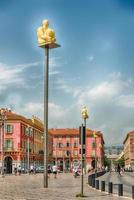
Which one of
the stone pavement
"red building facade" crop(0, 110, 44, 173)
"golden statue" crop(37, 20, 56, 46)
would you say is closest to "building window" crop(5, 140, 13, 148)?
"red building facade" crop(0, 110, 44, 173)

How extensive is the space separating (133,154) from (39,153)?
255 ft

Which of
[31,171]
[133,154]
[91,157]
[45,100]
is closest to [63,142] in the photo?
[91,157]

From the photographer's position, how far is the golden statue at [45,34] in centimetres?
2808

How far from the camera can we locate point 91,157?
15038cm

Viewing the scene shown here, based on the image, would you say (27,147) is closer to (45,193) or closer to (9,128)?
(9,128)

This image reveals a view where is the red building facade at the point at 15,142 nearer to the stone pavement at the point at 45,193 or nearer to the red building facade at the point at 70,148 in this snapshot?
the red building facade at the point at 70,148

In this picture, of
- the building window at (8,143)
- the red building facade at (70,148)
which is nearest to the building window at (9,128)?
the building window at (8,143)

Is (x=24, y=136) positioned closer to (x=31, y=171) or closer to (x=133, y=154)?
(x=31, y=171)

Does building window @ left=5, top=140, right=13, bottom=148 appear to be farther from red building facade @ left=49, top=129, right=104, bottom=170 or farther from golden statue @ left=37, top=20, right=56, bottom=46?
golden statue @ left=37, top=20, right=56, bottom=46

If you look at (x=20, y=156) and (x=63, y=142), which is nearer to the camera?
(x=20, y=156)

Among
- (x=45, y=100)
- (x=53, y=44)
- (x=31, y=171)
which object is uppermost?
(x=53, y=44)

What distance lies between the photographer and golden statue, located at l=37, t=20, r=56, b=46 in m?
28.1

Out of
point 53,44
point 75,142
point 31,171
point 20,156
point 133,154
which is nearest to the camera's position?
point 53,44

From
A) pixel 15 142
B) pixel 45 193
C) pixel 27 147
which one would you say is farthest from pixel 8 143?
pixel 45 193
